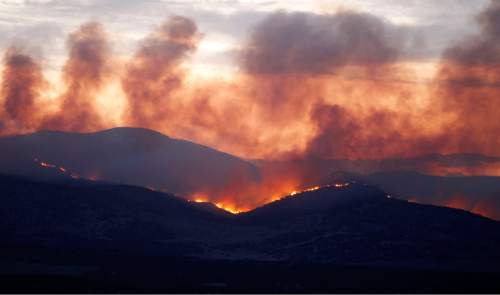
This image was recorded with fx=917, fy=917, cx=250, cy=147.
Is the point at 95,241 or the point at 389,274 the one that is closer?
the point at 389,274

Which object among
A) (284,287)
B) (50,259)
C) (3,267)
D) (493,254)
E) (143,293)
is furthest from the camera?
(493,254)

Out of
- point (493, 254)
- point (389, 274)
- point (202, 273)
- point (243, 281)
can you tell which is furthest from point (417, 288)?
point (493, 254)

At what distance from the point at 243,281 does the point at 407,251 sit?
179 ft

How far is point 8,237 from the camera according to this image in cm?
19575

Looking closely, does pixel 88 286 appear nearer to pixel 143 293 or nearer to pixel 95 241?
pixel 143 293

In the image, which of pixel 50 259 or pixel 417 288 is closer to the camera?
pixel 417 288

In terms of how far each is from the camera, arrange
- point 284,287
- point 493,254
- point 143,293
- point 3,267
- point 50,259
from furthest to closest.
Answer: point 493,254 < point 50,259 < point 3,267 < point 284,287 < point 143,293

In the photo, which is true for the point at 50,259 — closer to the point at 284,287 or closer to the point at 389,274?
the point at 284,287

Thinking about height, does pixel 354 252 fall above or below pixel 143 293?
above

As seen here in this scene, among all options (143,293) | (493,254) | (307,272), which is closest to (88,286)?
(143,293)

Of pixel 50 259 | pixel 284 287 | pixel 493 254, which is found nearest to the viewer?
pixel 284 287

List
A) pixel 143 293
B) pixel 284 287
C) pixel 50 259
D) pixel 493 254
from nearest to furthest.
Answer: pixel 143 293
pixel 284 287
pixel 50 259
pixel 493 254

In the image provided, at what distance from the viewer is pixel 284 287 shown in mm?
145250

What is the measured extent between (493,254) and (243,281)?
6646cm
